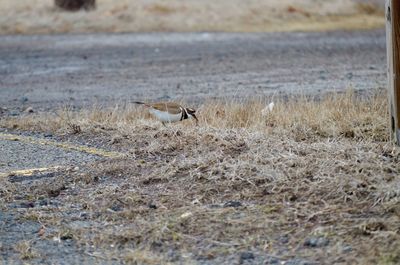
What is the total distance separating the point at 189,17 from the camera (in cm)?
2988

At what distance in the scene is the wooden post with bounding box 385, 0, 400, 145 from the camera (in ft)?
28.3

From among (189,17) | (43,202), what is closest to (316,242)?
(43,202)

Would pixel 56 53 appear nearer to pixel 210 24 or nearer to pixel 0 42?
pixel 0 42

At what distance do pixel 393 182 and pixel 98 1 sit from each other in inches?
1112

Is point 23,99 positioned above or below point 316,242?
below

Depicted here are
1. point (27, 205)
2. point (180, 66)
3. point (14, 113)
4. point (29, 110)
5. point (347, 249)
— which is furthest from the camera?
point (180, 66)

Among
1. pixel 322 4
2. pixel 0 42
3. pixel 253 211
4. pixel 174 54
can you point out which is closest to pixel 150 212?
pixel 253 211

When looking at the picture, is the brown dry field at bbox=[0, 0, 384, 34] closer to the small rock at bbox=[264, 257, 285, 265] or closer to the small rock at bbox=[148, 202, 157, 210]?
the small rock at bbox=[148, 202, 157, 210]

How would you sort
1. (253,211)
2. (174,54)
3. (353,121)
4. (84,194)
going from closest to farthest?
(253,211), (84,194), (353,121), (174,54)

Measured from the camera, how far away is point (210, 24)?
2922 cm

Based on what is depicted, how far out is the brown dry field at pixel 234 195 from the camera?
6527 mm

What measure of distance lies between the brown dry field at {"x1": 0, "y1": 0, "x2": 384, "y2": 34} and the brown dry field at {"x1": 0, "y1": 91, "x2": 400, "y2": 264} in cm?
1863

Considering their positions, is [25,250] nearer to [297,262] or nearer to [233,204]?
[233,204]

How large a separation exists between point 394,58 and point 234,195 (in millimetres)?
2208
